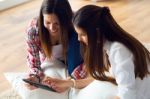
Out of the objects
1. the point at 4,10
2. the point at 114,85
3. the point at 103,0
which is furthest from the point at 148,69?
the point at 4,10

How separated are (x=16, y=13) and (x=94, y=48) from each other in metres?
2.20

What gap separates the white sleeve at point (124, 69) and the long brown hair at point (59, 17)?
1.28 feet

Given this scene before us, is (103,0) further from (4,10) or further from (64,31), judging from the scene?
(64,31)

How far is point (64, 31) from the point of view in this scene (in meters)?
1.70

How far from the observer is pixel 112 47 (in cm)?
136

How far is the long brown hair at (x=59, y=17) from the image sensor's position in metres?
1.61

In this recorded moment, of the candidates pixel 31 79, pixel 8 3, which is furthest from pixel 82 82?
pixel 8 3

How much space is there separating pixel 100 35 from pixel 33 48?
2.05 feet

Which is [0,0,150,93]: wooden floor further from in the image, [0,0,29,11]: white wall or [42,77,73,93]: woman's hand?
[42,77,73,93]: woman's hand

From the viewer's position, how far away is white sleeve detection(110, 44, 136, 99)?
52.7 inches

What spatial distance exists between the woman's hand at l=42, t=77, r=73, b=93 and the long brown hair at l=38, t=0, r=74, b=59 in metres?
0.21

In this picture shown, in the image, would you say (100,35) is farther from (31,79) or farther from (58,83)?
(31,79)

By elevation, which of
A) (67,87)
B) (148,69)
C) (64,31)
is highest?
(64,31)

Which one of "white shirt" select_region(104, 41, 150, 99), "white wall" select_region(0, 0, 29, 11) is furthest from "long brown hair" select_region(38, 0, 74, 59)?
"white wall" select_region(0, 0, 29, 11)
